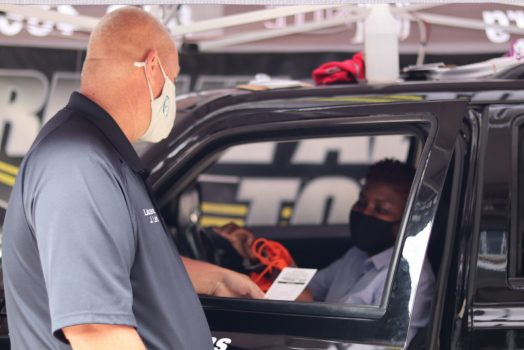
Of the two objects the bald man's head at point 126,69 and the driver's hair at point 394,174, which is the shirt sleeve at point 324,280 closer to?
the driver's hair at point 394,174

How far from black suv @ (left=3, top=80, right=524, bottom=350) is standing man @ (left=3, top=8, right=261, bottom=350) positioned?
498 mm

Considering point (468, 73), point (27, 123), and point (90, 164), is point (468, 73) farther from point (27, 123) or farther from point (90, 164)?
point (27, 123)

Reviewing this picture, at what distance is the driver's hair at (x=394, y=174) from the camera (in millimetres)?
3469

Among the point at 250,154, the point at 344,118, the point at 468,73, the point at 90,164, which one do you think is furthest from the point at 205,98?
the point at 250,154

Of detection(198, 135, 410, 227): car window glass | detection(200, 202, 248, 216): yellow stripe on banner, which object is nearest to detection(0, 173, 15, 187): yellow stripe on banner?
detection(198, 135, 410, 227): car window glass

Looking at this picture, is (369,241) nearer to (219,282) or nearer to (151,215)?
(219,282)

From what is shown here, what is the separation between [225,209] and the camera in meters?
5.81

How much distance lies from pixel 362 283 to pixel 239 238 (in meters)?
0.71

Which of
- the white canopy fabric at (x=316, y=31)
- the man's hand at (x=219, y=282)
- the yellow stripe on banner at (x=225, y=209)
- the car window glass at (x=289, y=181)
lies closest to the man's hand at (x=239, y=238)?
the man's hand at (x=219, y=282)

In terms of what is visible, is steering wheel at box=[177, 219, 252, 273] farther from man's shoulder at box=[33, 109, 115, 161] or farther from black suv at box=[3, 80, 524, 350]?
man's shoulder at box=[33, 109, 115, 161]

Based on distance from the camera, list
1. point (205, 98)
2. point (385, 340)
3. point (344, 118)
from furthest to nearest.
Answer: point (205, 98) → point (344, 118) → point (385, 340)

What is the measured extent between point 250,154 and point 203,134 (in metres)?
3.30

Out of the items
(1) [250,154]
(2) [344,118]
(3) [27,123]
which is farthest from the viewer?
(3) [27,123]

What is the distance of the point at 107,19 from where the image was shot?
2395 millimetres
